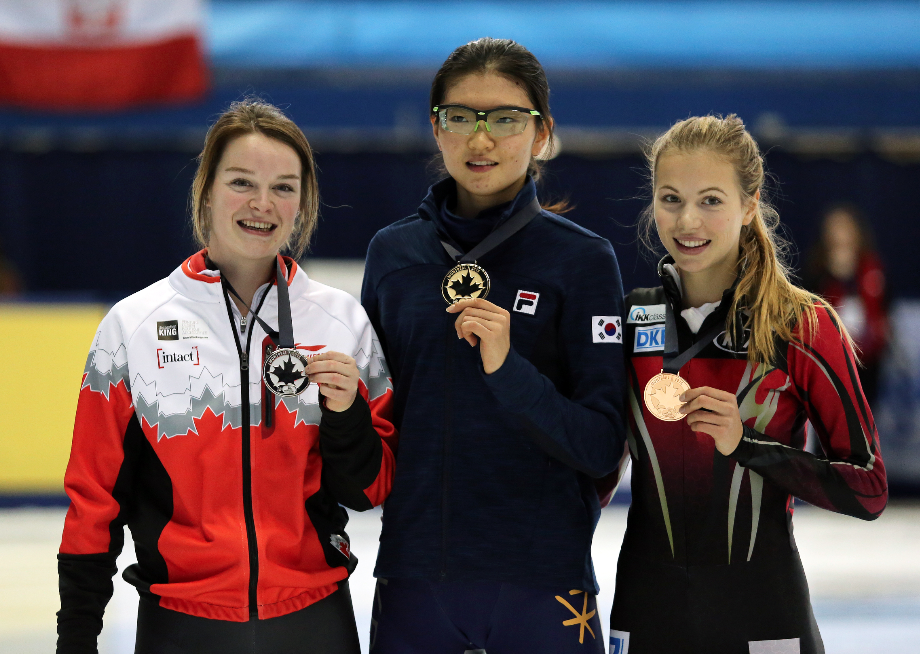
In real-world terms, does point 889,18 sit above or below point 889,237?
above

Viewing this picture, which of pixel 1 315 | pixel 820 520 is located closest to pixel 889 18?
pixel 820 520

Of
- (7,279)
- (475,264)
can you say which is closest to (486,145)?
(475,264)

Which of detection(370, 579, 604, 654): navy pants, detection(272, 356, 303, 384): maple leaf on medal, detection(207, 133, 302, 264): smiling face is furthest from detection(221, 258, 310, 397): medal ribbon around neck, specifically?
detection(370, 579, 604, 654): navy pants

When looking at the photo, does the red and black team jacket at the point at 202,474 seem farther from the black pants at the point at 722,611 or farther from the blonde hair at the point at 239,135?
the black pants at the point at 722,611

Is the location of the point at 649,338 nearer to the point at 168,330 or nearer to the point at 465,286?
the point at 465,286

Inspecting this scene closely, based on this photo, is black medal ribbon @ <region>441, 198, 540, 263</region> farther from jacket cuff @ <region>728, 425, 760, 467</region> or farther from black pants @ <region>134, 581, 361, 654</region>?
black pants @ <region>134, 581, 361, 654</region>

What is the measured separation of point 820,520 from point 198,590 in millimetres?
7042

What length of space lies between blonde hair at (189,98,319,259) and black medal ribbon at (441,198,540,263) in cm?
43

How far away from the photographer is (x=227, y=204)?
99.6 inches

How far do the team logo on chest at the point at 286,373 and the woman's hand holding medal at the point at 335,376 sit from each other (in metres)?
0.06

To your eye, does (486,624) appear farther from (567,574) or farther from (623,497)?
(623,497)

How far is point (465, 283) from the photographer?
8.10ft

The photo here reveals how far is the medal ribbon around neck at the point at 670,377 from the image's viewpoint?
8.09 feet

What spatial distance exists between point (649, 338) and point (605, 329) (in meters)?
0.20
